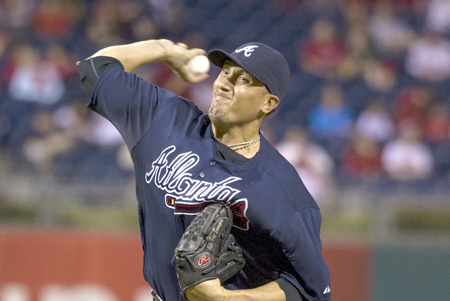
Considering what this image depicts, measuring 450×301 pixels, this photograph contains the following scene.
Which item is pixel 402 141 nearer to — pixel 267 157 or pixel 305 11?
pixel 305 11

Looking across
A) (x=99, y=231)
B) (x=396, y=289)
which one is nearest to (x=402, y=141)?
(x=396, y=289)

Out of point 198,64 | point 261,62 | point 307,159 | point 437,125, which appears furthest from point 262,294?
point 437,125

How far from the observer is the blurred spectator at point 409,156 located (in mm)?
7457

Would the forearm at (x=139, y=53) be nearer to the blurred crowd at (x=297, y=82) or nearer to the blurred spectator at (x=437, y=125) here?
the blurred crowd at (x=297, y=82)

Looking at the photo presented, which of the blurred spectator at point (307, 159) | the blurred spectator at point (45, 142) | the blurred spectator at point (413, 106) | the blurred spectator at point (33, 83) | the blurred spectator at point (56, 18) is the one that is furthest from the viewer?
the blurred spectator at point (56, 18)

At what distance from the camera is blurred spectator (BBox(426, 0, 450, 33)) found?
9.10 meters

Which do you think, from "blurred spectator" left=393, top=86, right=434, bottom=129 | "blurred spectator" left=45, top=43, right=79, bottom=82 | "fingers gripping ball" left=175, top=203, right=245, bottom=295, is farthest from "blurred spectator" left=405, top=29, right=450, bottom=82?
"fingers gripping ball" left=175, top=203, right=245, bottom=295

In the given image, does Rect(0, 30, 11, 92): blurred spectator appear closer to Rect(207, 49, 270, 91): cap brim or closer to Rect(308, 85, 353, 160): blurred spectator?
Rect(308, 85, 353, 160): blurred spectator

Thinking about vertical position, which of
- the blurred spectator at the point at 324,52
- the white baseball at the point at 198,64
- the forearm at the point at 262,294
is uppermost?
the blurred spectator at the point at 324,52

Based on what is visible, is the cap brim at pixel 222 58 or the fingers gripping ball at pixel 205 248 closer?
the fingers gripping ball at pixel 205 248

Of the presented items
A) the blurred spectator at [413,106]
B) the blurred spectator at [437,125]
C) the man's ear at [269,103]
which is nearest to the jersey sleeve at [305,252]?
the man's ear at [269,103]

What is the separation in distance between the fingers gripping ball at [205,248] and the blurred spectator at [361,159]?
4.74m

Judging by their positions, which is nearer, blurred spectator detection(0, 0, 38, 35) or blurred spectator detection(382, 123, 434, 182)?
blurred spectator detection(382, 123, 434, 182)

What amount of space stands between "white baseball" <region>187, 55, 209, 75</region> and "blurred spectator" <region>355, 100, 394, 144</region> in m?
4.71
